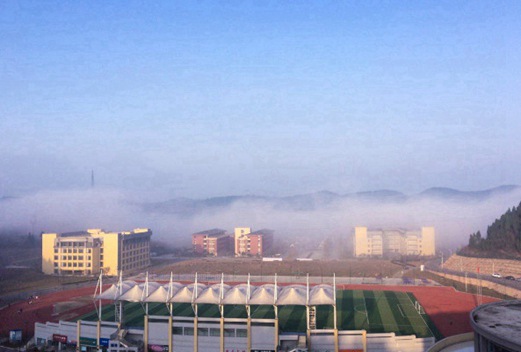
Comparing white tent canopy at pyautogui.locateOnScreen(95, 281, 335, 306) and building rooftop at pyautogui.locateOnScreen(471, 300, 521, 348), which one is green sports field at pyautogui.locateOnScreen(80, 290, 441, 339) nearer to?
white tent canopy at pyautogui.locateOnScreen(95, 281, 335, 306)

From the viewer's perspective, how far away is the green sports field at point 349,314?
28234mm

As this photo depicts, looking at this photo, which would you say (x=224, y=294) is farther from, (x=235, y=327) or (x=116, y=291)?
(x=116, y=291)

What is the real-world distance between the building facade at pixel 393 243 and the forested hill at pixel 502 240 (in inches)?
681

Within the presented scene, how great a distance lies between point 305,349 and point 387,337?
434cm

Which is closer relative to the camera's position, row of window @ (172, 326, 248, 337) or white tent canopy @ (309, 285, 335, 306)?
white tent canopy @ (309, 285, 335, 306)

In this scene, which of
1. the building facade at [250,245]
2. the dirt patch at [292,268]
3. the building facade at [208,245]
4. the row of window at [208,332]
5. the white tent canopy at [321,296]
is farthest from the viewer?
the building facade at [208,245]

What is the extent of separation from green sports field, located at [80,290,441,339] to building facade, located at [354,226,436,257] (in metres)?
41.1

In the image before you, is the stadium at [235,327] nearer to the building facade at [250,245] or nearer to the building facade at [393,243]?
the building facade at [393,243]

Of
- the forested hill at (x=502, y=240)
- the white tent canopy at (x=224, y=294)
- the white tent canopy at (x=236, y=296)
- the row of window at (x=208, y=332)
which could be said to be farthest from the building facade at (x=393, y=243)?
the row of window at (x=208, y=332)

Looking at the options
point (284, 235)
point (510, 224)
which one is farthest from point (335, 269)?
point (284, 235)

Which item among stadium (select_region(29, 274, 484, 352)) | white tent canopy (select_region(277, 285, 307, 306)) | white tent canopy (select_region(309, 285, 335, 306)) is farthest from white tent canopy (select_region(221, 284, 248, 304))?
white tent canopy (select_region(309, 285, 335, 306))

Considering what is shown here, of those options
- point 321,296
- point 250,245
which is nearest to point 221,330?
point 321,296

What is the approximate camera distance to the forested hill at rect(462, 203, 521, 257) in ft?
171

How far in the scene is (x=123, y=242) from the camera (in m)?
56.8
